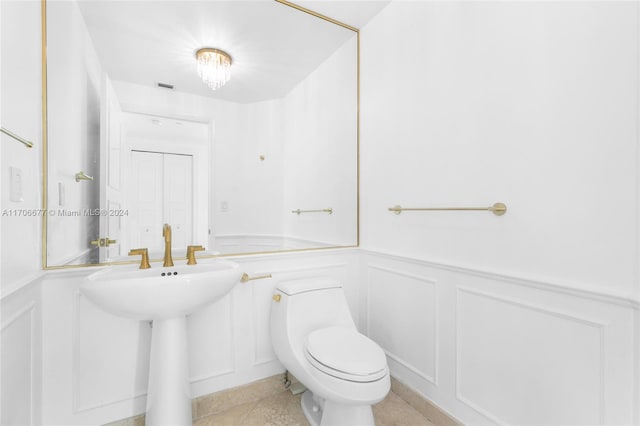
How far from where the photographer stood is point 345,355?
131 centimetres

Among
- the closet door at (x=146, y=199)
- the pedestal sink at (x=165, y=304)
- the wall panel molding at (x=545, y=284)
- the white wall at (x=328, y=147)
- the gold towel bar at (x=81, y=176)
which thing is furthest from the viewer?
the white wall at (x=328, y=147)

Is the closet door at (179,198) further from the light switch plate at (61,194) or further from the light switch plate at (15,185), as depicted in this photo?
the light switch plate at (15,185)

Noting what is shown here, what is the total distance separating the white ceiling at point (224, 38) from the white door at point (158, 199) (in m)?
0.41

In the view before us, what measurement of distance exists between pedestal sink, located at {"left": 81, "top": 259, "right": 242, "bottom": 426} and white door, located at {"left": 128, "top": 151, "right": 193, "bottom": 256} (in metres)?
0.18

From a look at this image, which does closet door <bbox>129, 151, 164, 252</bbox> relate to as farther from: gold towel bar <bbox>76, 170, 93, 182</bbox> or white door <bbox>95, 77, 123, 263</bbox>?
gold towel bar <bbox>76, 170, 93, 182</bbox>

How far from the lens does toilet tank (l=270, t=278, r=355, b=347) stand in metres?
1.58

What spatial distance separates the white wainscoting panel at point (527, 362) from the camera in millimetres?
991

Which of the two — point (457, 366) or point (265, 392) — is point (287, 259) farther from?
point (457, 366)

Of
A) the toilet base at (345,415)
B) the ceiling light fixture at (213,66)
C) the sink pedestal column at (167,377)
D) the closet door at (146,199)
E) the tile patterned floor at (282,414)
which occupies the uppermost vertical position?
the ceiling light fixture at (213,66)

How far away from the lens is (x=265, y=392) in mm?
1721

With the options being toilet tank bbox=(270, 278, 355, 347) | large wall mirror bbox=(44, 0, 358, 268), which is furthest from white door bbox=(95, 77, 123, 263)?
toilet tank bbox=(270, 278, 355, 347)

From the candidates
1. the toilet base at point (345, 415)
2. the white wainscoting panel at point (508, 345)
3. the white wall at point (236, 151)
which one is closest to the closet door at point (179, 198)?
the white wall at point (236, 151)

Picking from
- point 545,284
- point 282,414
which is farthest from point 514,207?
point 282,414

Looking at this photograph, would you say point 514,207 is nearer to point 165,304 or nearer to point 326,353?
point 326,353
